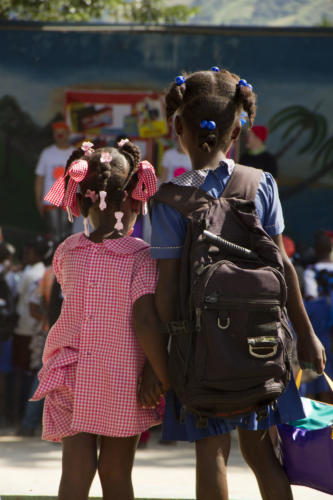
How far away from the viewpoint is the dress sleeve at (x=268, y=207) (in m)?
3.11

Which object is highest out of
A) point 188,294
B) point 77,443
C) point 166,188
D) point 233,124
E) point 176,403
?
point 233,124

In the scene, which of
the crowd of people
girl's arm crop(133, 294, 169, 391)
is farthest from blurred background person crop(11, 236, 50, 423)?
girl's arm crop(133, 294, 169, 391)

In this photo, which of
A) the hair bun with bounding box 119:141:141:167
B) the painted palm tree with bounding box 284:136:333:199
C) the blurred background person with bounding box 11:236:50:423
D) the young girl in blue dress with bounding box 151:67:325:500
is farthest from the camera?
the painted palm tree with bounding box 284:136:333:199

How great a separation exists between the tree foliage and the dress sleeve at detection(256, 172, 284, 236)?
28.2 feet

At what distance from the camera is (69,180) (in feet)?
11.5

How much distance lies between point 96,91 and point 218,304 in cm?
704

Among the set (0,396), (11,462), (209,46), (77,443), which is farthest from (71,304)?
(209,46)

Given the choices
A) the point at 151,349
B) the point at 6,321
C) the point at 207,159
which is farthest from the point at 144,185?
the point at 6,321

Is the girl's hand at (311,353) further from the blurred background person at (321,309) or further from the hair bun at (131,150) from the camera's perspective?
the blurred background person at (321,309)

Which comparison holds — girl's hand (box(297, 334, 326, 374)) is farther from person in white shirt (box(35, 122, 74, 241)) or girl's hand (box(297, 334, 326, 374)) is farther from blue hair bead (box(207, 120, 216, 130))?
person in white shirt (box(35, 122, 74, 241))

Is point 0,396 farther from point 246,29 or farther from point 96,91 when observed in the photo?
point 246,29

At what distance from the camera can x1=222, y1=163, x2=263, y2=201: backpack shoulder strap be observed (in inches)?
Answer: 120

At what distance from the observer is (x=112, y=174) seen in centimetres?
→ 340

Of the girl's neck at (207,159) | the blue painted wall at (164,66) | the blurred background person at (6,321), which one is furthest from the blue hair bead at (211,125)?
the blue painted wall at (164,66)
